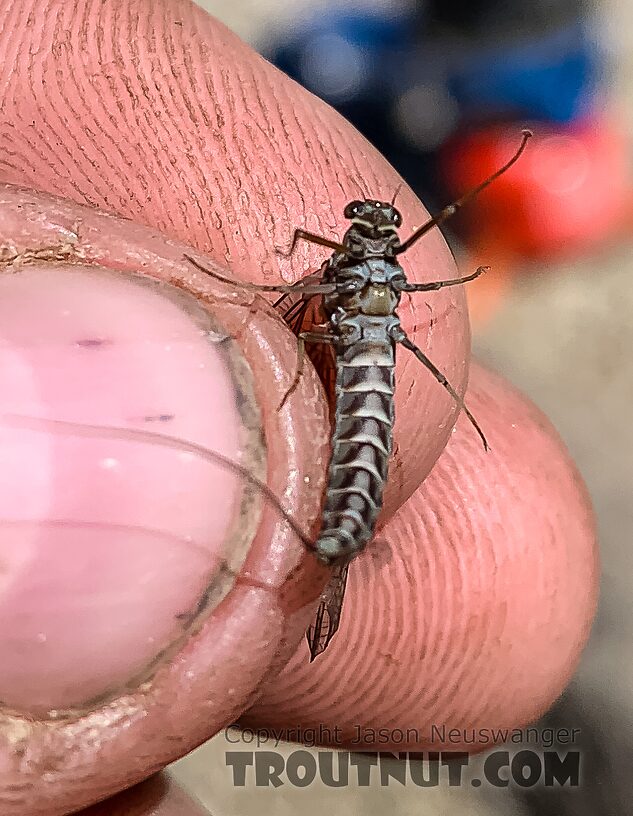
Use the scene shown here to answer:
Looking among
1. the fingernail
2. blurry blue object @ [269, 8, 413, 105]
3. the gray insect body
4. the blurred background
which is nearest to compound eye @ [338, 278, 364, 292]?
the gray insect body

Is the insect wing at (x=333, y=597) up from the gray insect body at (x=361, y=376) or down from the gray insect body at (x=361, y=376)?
down

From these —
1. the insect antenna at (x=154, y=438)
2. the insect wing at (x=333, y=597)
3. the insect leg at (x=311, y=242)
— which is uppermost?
the insect leg at (x=311, y=242)

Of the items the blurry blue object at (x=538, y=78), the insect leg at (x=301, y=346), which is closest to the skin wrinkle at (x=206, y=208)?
the insect leg at (x=301, y=346)

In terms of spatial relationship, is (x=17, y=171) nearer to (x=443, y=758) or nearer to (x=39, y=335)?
(x=39, y=335)

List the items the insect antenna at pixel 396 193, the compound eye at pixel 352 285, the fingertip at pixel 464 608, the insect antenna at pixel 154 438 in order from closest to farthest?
the insect antenna at pixel 154 438 < the compound eye at pixel 352 285 < the insect antenna at pixel 396 193 < the fingertip at pixel 464 608

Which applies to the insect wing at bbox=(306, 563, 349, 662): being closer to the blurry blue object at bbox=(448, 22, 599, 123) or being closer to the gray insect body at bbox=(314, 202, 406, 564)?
→ the gray insect body at bbox=(314, 202, 406, 564)

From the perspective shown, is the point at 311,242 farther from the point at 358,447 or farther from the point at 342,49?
the point at 342,49

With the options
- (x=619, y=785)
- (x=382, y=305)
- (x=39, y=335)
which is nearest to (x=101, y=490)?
(x=39, y=335)

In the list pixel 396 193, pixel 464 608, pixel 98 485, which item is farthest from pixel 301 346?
pixel 464 608

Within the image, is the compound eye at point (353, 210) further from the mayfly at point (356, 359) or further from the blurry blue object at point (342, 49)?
the blurry blue object at point (342, 49)
